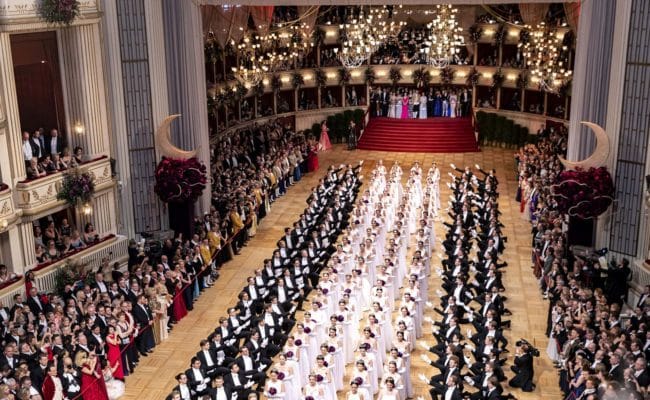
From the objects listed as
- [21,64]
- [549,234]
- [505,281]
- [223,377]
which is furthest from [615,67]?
[21,64]

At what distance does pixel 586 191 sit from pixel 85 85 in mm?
11245

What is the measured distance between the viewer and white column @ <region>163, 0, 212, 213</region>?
20188 mm

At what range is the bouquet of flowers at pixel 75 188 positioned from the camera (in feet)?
57.7

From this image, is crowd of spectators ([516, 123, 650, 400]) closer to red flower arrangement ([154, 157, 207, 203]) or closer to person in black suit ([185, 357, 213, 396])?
person in black suit ([185, 357, 213, 396])

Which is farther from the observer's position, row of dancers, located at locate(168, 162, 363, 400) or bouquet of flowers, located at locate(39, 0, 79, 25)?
bouquet of flowers, located at locate(39, 0, 79, 25)

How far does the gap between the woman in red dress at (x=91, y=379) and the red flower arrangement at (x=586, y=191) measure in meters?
10.3

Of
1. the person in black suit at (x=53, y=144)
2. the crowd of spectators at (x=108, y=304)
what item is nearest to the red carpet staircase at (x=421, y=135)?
the crowd of spectators at (x=108, y=304)

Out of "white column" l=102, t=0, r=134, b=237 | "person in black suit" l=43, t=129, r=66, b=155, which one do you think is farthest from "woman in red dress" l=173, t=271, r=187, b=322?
"person in black suit" l=43, t=129, r=66, b=155

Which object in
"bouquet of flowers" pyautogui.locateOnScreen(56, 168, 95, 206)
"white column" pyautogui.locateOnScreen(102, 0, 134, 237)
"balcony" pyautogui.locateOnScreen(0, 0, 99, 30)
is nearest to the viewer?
→ "balcony" pyautogui.locateOnScreen(0, 0, 99, 30)

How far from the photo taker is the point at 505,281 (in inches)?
768

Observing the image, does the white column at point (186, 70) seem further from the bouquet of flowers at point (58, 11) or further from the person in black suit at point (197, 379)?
the person in black suit at point (197, 379)

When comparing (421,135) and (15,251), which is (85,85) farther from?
(421,135)

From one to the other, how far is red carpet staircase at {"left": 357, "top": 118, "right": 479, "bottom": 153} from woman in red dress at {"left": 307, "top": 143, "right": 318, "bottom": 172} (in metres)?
3.75

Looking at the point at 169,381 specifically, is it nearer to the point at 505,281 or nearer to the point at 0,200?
the point at 0,200
